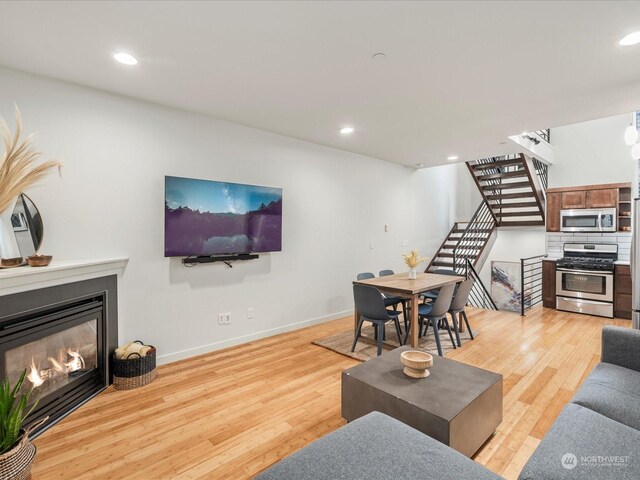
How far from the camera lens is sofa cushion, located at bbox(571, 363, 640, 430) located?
1582 mm

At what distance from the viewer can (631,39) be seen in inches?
81.9

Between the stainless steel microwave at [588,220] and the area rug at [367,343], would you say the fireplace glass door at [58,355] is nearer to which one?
the area rug at [367,343]

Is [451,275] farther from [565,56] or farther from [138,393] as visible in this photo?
[138,393]

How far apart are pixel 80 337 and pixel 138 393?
670 mm

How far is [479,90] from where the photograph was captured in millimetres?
2828

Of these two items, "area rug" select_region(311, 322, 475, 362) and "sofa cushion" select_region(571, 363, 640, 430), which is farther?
"area rug" select_region(311, 322, 475, 362)

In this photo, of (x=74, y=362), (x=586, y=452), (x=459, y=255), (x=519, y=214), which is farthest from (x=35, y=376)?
(x=519, y=214)

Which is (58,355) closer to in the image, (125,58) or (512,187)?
(125,58)

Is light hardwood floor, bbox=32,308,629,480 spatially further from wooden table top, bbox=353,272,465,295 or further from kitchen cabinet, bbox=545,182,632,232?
kitchen cabinet, bbox=545,182,632,232

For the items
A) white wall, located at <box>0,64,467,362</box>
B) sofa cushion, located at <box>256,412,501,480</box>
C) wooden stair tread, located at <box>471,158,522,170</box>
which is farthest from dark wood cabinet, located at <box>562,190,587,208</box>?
sofa cushion, located at <box>256,412,501,480</box>

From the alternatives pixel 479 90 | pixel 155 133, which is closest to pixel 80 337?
pixel 155 133

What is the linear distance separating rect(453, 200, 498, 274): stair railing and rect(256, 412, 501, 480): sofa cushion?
19.1 ft

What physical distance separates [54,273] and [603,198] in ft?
24.2

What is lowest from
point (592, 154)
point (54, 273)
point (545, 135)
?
point (54, 273)
